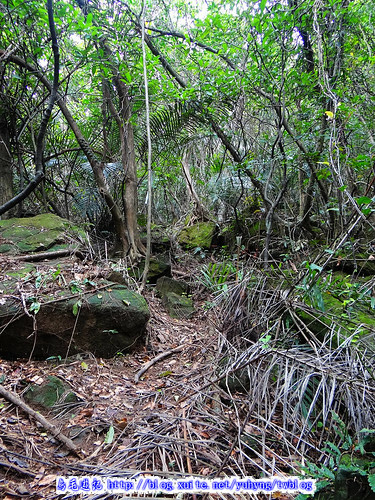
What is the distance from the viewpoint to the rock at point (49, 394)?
2.42 m

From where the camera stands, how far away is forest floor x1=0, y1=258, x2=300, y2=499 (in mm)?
1778

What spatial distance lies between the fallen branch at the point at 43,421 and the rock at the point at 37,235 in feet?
6.90

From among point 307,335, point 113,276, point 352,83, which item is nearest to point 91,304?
point 113,276

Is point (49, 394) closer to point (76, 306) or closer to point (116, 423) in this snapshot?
point (116, 423)

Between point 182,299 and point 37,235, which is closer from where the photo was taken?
point 37,235

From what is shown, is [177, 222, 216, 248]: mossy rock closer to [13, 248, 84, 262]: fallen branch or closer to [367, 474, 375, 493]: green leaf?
[13, 248, 84, 262]: fallen branch

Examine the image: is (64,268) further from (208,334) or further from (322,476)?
(322,476)

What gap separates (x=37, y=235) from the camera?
436 centimetres

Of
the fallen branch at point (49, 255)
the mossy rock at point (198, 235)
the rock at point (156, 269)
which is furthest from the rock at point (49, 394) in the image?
the mossy rock at point (198, 235)

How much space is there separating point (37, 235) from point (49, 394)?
8.35 feet

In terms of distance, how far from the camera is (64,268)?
11.9 ft

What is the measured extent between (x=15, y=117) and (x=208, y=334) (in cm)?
456

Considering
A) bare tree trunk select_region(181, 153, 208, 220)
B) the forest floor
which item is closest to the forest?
the forest floor

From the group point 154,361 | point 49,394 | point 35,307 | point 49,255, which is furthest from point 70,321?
point 49,255
